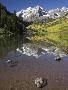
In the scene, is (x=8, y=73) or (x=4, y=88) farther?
(x=8, y=73)

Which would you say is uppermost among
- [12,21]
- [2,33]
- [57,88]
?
[12,21]

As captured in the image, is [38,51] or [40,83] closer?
[40,83]

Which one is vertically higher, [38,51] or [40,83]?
[38,51]

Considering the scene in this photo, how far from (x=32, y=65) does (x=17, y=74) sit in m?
7.67

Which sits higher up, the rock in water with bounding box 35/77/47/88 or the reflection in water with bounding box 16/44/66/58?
the reflection in water with bounding box 16/44/66/58

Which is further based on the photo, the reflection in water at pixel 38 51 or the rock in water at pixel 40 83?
the reflection in water at pixel 38 51

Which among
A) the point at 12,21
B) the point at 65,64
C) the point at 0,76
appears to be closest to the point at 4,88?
the point at 0,76

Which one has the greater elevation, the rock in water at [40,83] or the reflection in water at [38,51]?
the reflection in water at [38,51]

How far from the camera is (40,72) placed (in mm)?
37719

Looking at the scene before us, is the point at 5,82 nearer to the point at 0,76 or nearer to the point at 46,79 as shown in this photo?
the point at 0,76

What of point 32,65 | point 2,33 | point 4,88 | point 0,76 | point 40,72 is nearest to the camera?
point 4,88

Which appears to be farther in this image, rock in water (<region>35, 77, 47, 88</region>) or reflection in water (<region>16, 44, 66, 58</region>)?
reflection in water (<region>16, 44, 66, 58</region>)

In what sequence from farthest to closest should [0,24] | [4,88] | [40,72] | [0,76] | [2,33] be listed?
[0,24]
[2,33]
[40,72]
[0,76]
[4,88]

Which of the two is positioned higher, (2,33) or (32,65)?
(2,33)
